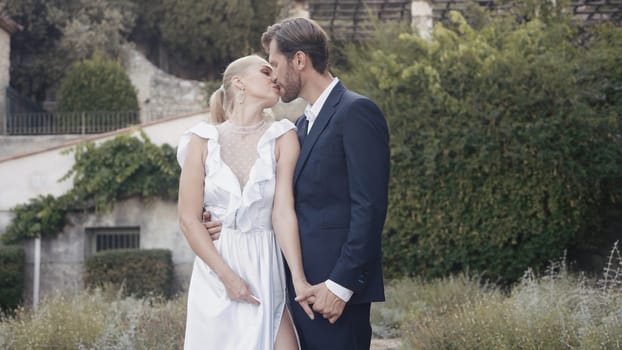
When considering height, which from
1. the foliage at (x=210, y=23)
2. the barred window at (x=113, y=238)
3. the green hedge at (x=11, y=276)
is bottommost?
the green hedge at (x=11, y=276)

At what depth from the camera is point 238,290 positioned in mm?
3197

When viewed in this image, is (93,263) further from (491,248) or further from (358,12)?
(358,12)

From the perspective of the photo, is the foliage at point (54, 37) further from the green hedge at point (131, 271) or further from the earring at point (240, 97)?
the earring at point (240, 97)

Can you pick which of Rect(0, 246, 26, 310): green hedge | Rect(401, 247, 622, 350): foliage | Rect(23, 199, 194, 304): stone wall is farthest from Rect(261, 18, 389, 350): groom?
Rect(0, 246, 26, 310): green hedge

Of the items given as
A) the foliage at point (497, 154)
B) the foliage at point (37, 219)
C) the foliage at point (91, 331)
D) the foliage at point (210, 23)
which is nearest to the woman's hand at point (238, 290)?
the foliage at point (91, 331)

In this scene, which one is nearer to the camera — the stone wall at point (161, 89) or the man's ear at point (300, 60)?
the man's ear at point (300, 60)

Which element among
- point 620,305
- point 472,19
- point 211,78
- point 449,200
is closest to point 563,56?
point 449,200

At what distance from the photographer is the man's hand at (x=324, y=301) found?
10.2ft

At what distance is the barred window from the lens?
11773 mm

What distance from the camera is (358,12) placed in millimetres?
15594

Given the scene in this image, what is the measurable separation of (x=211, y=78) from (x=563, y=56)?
15.6 meters

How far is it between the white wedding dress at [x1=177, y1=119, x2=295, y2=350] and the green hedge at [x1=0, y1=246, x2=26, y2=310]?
27.3 ft

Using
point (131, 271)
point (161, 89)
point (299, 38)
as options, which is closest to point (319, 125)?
point (299, 38)

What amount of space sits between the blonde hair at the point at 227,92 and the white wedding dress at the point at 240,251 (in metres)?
0.21
